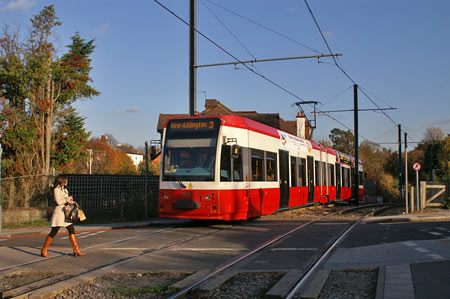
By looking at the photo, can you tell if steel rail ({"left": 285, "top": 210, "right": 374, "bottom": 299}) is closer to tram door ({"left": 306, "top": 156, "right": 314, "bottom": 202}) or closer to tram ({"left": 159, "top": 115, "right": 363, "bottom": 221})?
tram ({"left": 159, "top": 115, "right": 363, "bottom": 221})

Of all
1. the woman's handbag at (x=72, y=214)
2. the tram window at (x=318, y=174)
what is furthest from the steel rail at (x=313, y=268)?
the tram window at (x=318, y=174)

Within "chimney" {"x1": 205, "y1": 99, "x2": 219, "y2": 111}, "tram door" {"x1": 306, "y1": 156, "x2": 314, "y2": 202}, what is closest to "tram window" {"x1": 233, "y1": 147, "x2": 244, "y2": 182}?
"tram door" {"x1": 306, "y1": 156, "x2": 314, "y2": 202}

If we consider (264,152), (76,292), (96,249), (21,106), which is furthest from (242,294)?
(21,106)

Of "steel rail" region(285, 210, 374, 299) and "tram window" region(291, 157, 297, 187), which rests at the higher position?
"tram window" region(291, 157, 297, 187)

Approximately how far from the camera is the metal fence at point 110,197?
1866cm

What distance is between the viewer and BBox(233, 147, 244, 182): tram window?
1436 centimetres

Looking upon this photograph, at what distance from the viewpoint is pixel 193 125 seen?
14.4m

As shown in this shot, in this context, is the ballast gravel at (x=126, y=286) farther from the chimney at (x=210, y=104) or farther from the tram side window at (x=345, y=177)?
the chimney at (x=210, y=104)

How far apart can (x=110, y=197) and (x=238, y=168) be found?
25.6ft

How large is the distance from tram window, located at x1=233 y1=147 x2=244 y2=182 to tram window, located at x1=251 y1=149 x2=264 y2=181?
952mm

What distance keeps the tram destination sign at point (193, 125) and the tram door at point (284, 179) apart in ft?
16.3

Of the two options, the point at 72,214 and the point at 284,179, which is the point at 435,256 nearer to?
the point at 72,214

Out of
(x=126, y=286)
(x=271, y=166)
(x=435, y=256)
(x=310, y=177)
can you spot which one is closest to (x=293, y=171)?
(x=271, y=166)

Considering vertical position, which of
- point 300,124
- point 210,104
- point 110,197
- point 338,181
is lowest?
point 110,197
